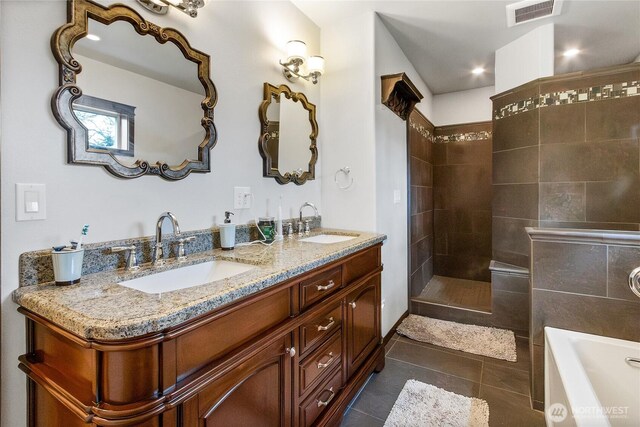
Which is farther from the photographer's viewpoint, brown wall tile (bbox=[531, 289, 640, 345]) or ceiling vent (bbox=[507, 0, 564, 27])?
ceiling vent (bbox=[507, 0, 564, 27])

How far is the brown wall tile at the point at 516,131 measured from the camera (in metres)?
2.61

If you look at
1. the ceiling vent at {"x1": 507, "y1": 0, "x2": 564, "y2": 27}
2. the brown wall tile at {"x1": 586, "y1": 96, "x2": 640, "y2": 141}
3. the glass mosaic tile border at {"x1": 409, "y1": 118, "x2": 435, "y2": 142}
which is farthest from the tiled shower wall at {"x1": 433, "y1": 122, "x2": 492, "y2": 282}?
the ceiling vent at {"x1": 507, "y1": 0, "x2": 564, "y2": 27}

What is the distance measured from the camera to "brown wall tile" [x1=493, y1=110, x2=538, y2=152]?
2611mm

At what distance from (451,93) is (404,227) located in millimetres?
2396

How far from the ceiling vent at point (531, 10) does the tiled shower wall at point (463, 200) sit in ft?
5.15

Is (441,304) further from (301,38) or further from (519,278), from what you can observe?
(301,38)

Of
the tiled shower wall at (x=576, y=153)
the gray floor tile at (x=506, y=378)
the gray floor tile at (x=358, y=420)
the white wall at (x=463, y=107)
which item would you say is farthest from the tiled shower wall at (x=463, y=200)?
the gray floor tile at (x=358, y=420)

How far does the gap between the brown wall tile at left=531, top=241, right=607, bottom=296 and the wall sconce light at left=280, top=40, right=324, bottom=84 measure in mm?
1797

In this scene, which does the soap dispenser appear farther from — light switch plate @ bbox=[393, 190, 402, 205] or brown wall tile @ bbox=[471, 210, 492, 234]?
brown wall tile @ bbox=[471, 210, 492, 234]

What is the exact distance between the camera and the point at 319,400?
54.1 inches

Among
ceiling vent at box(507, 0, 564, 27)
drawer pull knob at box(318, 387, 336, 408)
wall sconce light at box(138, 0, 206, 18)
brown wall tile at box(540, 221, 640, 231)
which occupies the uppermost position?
ceiling vent at box(507, 0, 564, 27)

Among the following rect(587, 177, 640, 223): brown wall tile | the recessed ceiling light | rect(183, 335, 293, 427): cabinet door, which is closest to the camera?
rect(183, 335, 293, 427): cabinet door

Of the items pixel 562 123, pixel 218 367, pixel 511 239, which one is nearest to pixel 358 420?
pixel 218 367
